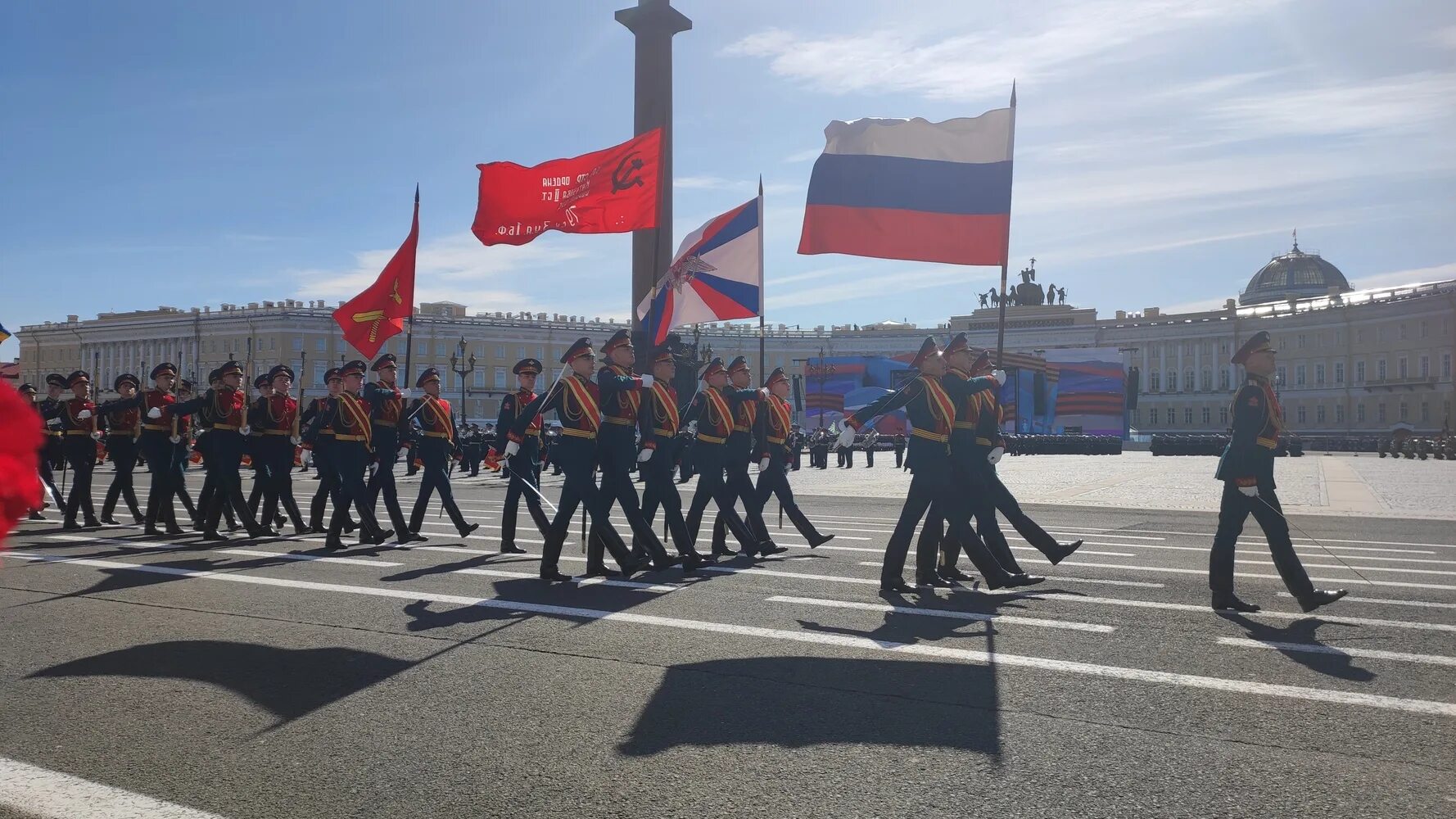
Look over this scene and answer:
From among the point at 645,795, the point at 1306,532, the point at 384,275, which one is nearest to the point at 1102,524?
the point at 1306,532

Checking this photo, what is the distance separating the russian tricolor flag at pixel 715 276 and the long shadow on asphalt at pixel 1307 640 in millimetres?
6722

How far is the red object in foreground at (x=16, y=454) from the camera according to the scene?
1.46 m

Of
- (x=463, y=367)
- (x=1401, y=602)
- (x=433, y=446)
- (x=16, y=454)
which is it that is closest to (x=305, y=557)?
(x=433, y=446)

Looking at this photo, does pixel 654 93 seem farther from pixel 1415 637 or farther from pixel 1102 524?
pixel 1415 637

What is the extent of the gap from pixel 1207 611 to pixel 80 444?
482 inches

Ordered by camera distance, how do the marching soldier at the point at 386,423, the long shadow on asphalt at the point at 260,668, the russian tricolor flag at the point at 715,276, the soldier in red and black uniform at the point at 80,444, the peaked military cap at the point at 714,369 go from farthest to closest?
the soldier in red and black uniform at the point at 80,444, the russian tricolor flag at the point at 715,276, the marching soldier at the point at 386,423, the peaked military cap at the point at 714,369, the long shadow on asphalt at the point at 260,668

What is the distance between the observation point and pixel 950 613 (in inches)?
273

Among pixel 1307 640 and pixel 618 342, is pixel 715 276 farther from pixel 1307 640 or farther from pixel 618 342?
pixel 1307 640

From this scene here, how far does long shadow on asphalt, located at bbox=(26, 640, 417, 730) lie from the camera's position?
485 centimetres

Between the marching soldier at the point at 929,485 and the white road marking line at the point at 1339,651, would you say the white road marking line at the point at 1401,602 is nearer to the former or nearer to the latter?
the white road marking line at the point at 1339,651

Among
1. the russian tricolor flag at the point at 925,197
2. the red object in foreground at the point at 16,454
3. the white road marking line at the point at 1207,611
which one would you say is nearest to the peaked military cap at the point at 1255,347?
the white road marking line at the point at 1207,611

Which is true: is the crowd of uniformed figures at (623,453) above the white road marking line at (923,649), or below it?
above

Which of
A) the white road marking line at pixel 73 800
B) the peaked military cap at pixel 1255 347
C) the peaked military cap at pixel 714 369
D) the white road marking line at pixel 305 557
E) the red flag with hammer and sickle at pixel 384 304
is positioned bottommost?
the white road marking line at pixel 305 557

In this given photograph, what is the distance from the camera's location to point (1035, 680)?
5016mm
